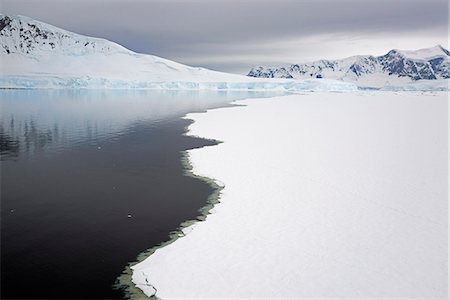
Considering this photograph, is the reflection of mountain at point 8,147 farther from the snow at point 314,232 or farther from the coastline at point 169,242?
the coastline at point 169,242

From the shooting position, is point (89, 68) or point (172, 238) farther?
point (89, 68)

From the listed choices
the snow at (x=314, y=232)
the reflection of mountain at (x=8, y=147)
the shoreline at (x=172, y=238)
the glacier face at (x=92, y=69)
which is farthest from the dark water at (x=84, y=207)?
the glacier face at (x=92, y=69)

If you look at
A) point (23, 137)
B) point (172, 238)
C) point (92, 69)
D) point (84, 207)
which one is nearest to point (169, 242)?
point (172, 238)

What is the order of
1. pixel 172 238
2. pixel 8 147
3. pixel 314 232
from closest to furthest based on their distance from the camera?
pixel 172 238 < pixel 314 232 < pixel 8 147

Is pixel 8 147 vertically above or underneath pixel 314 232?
above

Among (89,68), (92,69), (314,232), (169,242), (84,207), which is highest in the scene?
(89,68)

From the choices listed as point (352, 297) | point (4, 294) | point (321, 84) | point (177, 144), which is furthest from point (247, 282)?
point (321, 84)

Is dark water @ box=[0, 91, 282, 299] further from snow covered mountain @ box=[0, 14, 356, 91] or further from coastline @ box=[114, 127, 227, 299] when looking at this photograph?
snow covered mountain @ box=[0, 14, 356, 91]

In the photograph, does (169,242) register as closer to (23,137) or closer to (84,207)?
(84,207)
